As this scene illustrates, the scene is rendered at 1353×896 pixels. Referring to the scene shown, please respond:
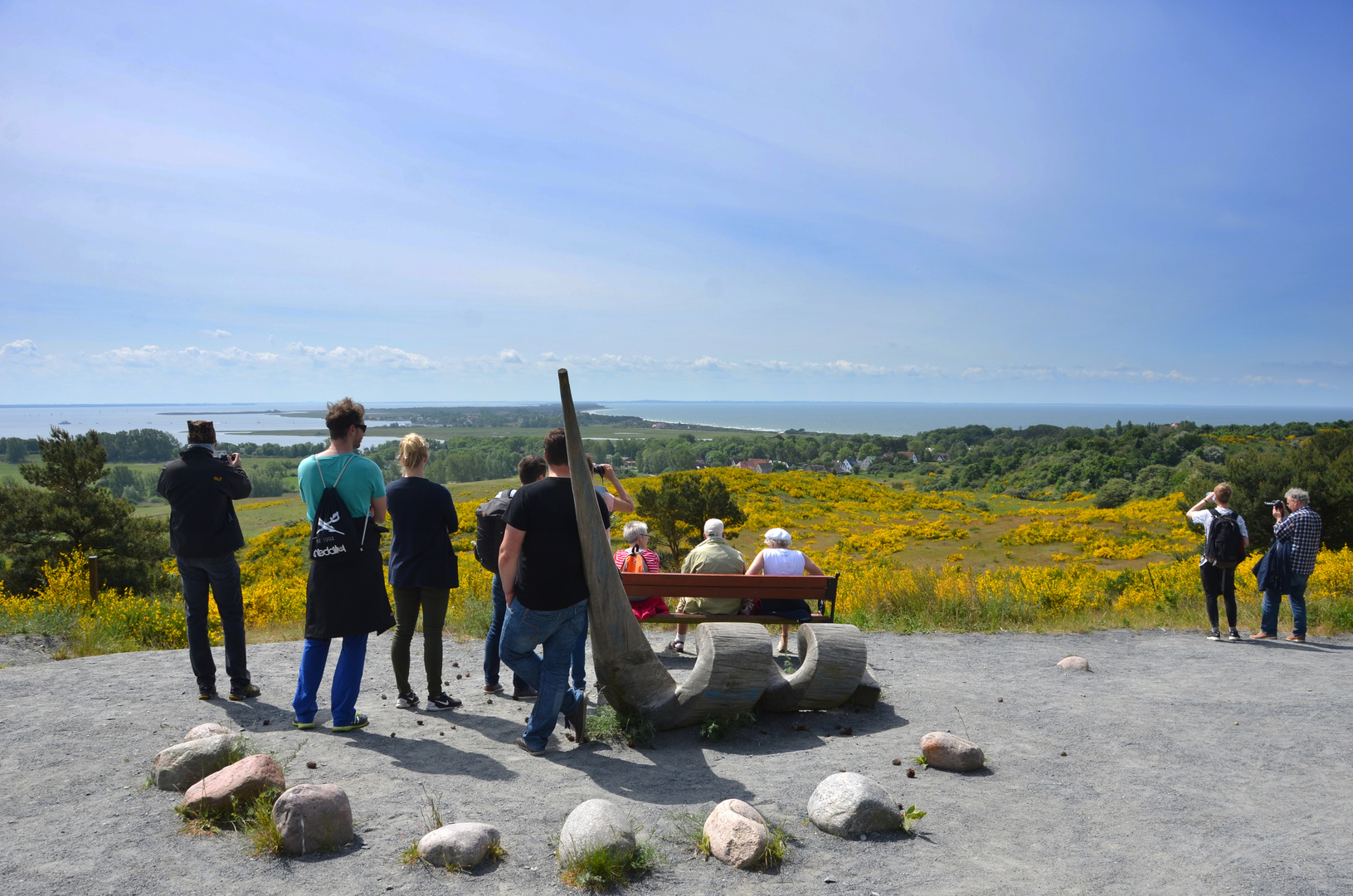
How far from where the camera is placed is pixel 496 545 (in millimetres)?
6035

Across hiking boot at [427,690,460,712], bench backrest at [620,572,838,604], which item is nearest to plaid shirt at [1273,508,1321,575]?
bench backrest at [620,572,838,604]

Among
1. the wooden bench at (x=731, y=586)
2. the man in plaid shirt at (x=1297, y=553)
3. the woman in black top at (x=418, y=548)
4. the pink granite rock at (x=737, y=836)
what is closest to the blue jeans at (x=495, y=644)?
the woman in black top at (x=418, y=548)

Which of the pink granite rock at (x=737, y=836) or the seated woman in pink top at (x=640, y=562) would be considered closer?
the pink granite rock at (x=737, y=836)

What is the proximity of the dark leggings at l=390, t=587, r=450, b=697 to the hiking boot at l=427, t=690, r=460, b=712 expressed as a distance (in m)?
0.04

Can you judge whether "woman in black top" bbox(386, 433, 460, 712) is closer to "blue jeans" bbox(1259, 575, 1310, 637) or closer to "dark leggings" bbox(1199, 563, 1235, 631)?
"dark leggings" bbox(1199, 563, 1235, 631)

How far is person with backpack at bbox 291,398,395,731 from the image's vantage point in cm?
476

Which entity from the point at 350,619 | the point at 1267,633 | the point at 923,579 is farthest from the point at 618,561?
the point at 1267,633

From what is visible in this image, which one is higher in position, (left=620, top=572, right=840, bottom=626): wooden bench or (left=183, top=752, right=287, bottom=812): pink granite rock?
(left=620, top=572, right=840, bottom=626): wooden bench

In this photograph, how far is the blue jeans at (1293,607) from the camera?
8.47 m

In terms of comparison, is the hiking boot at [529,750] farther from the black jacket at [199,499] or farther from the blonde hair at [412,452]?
the black jacket at [199,499]

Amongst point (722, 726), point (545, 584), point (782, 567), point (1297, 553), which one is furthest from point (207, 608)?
point (1297, 553)

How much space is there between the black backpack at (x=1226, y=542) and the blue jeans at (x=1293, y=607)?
0.60 m

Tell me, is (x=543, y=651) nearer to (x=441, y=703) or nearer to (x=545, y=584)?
(x=545, y=584)

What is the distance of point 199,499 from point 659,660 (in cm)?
353
